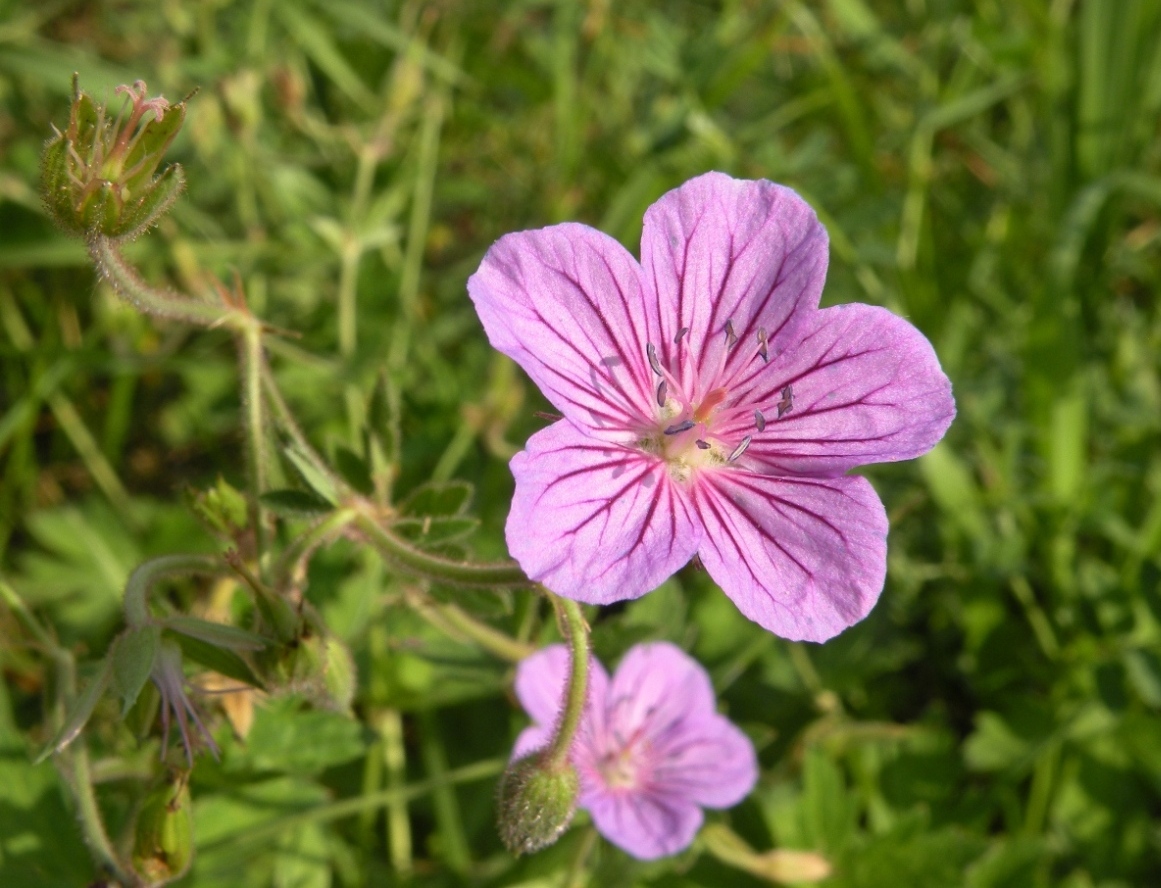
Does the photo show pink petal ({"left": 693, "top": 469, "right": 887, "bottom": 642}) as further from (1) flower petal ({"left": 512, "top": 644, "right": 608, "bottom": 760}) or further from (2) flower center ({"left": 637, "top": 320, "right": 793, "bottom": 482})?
(1) flower petal ({"left": 512, "top": 644, "right": 608, "bottom": 760})

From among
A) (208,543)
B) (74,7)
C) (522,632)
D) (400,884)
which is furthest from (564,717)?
(74,7)

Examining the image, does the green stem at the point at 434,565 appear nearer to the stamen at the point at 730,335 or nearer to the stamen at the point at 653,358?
the stamen at the point at 653,358

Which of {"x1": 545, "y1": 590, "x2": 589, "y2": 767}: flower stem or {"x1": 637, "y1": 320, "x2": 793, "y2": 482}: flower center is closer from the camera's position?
{"x1": 545, "y1": 590, "x2": 589, "y2": 767}: flower stem

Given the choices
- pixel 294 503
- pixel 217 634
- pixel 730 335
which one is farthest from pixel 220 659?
pixel 730 335

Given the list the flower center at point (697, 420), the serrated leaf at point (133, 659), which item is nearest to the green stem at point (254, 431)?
the serrated leaf at point (133, 659)

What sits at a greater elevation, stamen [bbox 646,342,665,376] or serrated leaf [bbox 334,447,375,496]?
stamen [bbox 646,342,665,376]

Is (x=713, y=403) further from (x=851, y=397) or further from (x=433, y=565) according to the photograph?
(x=433, y=565)

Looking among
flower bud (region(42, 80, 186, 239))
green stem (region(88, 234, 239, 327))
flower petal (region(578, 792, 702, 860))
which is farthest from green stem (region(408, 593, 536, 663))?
flower bud (region(42, 80, 186, 239))
